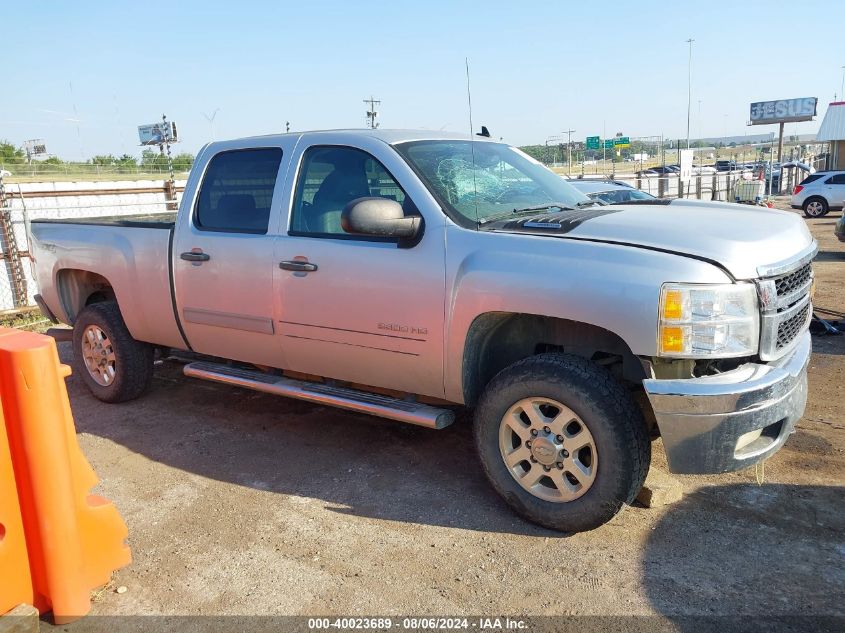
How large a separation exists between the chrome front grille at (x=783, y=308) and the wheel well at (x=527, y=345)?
587 millimetres

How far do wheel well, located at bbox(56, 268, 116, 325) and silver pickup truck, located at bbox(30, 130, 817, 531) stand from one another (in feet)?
2.41

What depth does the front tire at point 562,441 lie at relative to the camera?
3.36 metres

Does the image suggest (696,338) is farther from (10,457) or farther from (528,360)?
(10,457)

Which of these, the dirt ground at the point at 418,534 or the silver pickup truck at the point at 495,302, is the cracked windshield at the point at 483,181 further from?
the dirt ground at the point at 418,534

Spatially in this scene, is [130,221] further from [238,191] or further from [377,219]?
[377,219]

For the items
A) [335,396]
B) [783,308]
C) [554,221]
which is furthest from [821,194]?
[335,396]

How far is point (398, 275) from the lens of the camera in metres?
3.93

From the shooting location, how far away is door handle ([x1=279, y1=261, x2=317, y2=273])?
14.0 ft

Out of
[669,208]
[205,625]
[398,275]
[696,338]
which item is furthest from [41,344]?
[669,208]

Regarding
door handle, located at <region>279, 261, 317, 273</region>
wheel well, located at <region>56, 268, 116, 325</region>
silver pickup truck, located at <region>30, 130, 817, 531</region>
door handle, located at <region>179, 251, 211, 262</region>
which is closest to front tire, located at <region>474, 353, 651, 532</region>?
silver pickup truck, located at <region>30, 130, 817, 531</region>

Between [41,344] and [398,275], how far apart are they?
69.4 inches

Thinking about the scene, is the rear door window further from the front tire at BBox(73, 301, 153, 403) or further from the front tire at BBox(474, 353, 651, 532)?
the front tire at BBox(474, 353, 651, 532)

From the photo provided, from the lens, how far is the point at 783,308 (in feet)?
11.1

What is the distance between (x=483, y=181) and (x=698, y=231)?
1332 millimetres
